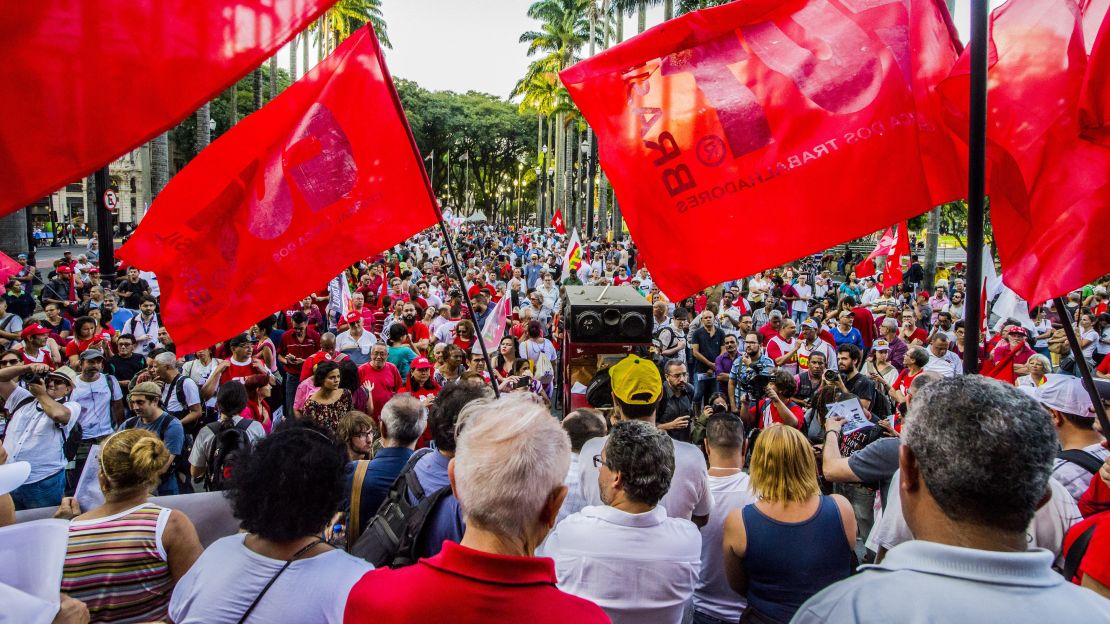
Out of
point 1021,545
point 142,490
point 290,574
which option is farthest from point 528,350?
point 1021,545

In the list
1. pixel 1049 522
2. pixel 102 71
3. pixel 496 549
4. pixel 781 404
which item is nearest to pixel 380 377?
pixel 781 404

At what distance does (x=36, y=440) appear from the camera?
571cm

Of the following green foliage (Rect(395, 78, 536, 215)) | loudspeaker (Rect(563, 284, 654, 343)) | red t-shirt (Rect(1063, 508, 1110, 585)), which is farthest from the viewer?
green foliage (Rect(395, 78, 536, 215))

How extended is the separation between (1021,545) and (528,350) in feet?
27.1

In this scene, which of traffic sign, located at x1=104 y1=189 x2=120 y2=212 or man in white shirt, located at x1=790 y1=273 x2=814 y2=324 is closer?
man in white shirt, located at x1=790 y1=273 x2=814 y2=324

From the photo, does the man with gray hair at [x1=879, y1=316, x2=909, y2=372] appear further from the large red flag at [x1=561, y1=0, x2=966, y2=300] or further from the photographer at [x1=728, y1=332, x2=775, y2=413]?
the large red flag at [x1=561, y1=0, x2=966, y2=300]

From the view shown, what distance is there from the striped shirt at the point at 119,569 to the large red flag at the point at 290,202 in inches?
59.3

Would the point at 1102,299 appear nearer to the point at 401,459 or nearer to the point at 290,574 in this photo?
the point at 401,459

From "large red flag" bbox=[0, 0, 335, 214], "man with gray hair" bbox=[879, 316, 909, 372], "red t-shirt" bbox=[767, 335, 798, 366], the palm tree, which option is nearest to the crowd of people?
"large red flag" bbox=[0, 0, 335, 214]

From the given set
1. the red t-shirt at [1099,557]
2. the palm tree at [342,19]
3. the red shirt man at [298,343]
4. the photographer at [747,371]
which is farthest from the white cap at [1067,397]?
the palm tree at [342,19]

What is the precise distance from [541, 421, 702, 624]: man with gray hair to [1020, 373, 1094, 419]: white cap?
2.25 metres

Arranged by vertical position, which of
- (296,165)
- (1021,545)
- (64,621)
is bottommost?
(64,621)

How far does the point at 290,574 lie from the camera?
2.31 metres

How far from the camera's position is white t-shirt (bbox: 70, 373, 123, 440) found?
675cm
